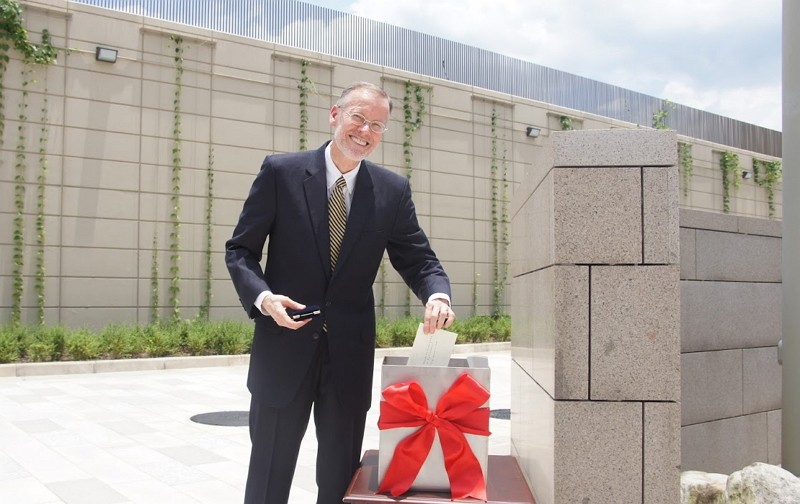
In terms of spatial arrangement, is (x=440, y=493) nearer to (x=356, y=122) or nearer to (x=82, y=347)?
(x=356, y=122)

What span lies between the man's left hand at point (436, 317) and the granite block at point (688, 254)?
101 inches

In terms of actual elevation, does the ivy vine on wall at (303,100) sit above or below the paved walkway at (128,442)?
above

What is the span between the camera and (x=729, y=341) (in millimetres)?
4758

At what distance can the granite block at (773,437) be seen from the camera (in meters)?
5.05

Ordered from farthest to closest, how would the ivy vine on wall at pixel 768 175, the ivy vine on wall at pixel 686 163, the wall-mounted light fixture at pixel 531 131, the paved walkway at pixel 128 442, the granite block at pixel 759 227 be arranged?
1. the ivy vine on wall at pixel 768 175
2. the ivy vine on wall at pixel 686 163
3. the wall-mounted light fixture at pixel 531 131
4. the granite block at pixel 759 227
5. the paved walkway at pixel 128 442

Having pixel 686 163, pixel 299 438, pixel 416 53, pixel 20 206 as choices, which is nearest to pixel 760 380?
pixel 299 438

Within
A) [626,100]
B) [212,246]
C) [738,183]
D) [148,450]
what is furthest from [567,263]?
[738,183]

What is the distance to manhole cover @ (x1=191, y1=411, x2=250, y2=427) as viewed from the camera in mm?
6871

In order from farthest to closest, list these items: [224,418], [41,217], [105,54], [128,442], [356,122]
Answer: [105,54] < [41,217] < [224,418] < [128,442] < [356,122]

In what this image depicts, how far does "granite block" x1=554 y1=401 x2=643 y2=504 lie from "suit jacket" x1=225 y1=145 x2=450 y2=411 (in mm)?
737

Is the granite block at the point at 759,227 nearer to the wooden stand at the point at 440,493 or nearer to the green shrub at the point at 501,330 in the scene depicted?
the wooden stand at the point at 440,493

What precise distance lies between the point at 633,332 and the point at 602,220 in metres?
0.37

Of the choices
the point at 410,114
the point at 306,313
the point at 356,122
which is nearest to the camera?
the point at 306,313

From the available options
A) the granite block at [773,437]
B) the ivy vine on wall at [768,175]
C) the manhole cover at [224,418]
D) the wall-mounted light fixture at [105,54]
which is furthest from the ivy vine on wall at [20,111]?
the ivy vine on wall at [768,175]
